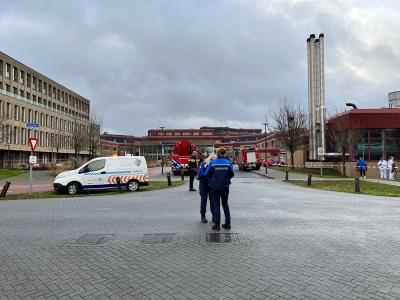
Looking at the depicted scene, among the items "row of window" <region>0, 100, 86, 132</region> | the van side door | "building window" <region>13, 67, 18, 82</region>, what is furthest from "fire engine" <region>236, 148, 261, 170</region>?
"building window" <region>13, 67, 18, 82</region>

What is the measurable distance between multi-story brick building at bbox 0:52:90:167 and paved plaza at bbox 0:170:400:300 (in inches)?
1547

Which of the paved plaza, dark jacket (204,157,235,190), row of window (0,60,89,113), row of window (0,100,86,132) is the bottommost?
the paved plaza

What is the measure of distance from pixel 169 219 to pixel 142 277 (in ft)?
13.4

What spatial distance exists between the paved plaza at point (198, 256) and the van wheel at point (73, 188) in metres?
6.54

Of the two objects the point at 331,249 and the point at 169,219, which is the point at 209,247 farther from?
the point at 169,219

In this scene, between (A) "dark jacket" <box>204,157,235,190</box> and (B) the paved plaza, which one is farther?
(A) "dark jacket" <box>204,157,235,190</box>

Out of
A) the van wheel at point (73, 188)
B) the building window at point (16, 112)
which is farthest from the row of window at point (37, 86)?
the van wheel at point (73, 188)

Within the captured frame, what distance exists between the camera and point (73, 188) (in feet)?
52.2

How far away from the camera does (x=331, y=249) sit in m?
5.66

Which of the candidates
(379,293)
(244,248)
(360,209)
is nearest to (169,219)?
(244,248)

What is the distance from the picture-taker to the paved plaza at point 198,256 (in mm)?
4004

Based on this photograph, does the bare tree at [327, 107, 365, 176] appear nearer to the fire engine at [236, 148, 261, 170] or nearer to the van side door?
the fire engine at [236, 148, 261, 170]

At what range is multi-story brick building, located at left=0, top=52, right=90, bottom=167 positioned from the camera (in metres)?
51.7

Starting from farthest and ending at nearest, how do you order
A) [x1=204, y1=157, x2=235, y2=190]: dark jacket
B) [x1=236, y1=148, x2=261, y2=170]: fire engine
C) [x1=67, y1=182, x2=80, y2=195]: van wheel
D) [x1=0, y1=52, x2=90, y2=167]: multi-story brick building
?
[x1=0, y1=52, x2=90, y2=167]: multi-story brick building, [x1=236, y1=148, x2=261, y2=170]: fire engine, [x1=67, y1=182, x2=80, y2=195]: van wheel, [x1=204, y1=157, x2=235, y2=190]: dark jacket
